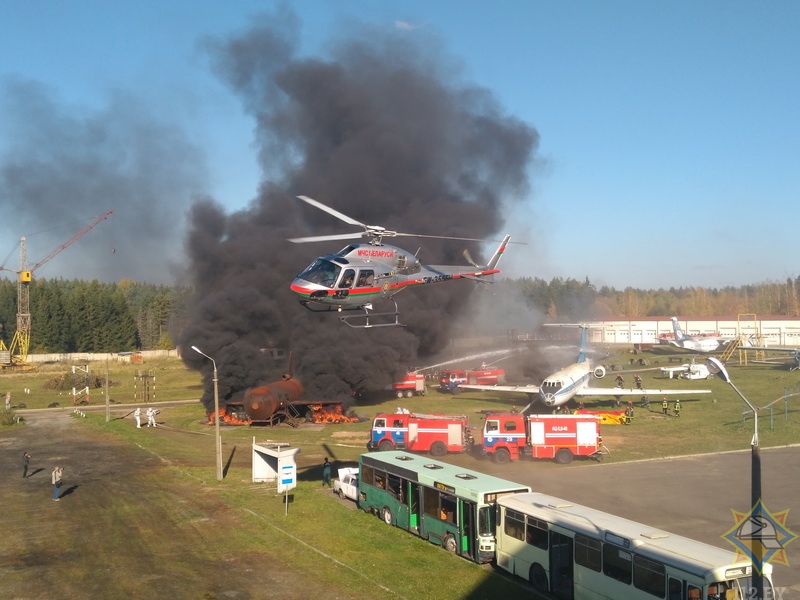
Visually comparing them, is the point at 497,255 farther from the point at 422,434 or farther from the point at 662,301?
the point at 662,301

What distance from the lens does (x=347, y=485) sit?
27.0 metres

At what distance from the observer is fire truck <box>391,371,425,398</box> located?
6303 cm

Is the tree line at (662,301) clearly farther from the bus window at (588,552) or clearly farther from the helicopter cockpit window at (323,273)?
the bus window at (588,552)

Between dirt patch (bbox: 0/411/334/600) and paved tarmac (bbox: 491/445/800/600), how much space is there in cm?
1168

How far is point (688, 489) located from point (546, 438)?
811 cm

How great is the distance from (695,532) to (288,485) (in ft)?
47.8

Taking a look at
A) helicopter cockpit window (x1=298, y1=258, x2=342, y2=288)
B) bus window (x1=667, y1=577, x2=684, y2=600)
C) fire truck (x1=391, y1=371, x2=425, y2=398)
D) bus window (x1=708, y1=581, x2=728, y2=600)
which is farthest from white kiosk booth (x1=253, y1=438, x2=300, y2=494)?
fire truck (x1=391, y1=371, x2=425, y2=398)

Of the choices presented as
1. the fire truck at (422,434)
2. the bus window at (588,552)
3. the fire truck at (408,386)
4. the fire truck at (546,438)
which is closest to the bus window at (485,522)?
the bus window at (588,552)

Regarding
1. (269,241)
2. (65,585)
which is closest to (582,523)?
(65,585)

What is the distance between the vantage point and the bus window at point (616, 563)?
14469 millimetres

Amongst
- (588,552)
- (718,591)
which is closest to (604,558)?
(588,552)

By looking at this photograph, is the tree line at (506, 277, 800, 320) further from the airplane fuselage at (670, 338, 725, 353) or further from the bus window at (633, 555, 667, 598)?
the bus window at (633, 555, 667, 598)

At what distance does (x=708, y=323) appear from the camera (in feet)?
336

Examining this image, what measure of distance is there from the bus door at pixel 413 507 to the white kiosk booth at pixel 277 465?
18.3 ft
